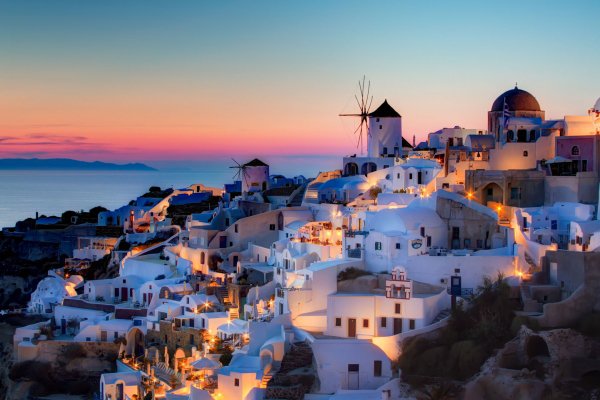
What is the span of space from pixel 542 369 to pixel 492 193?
11.1m

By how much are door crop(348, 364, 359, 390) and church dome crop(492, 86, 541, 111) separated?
59.6 ft

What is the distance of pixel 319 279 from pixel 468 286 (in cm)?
447

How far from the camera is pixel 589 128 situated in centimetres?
3338

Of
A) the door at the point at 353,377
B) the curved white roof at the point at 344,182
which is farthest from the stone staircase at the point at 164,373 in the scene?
the curved white roof at the point at 344,182

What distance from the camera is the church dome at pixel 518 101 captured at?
1522 inches

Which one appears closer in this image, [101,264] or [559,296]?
[559,296]

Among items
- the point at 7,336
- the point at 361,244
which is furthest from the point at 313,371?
the point at 7,336

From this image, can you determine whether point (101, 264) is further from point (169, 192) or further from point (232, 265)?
point (169, 192)

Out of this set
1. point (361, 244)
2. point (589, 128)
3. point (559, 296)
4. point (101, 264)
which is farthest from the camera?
point (101, 264)

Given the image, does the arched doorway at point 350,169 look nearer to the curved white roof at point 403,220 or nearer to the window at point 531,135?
the window at point 531,135

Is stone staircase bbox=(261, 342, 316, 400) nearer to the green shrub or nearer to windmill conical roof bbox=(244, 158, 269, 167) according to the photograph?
the green shrub

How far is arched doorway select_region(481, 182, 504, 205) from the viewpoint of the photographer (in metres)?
31.9

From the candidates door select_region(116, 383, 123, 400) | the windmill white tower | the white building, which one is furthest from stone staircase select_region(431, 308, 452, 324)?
the windmill white tower

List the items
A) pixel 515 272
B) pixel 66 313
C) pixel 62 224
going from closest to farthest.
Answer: pixel 515 272 → pixel 66 313 → pixel 62 224
